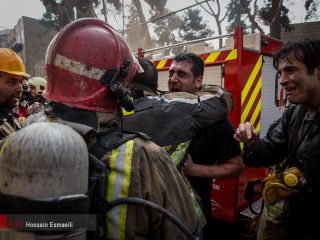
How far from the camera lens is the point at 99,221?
0.95 m

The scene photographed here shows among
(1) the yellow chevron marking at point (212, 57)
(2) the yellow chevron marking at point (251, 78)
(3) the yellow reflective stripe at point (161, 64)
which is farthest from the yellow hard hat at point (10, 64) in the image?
(2) the yellow chevron marking at point (251, 78)

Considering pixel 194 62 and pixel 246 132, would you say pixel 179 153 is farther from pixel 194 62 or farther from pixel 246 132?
pixel 194 62

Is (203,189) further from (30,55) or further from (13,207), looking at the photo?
(30,55)

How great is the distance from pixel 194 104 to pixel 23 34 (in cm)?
3781

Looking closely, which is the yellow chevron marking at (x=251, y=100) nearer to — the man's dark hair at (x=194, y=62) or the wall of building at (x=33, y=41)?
the man's dark hair at (x=194, y=62)

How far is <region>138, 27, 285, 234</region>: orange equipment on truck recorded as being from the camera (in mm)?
3017

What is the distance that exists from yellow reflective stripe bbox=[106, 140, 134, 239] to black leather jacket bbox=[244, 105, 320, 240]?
1278 mm

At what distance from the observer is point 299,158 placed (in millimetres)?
1839

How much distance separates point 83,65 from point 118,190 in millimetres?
491

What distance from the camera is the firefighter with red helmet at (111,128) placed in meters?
0.98

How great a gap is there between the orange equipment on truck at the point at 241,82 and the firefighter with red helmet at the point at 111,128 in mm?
2033

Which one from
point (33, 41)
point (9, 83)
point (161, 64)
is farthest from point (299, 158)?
point (33, 41)

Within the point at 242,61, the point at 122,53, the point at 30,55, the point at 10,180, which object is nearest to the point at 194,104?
the point at 122,53

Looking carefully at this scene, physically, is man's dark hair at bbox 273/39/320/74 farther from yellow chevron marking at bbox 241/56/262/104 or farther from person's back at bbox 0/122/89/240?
person's back at bbox 0/122/89/240
